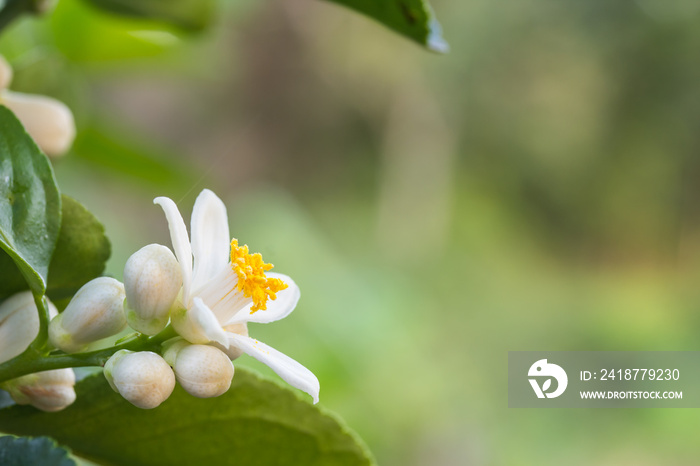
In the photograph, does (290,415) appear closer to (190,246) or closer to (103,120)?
(190,246)

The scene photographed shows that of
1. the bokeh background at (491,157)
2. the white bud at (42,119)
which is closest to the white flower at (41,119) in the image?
the white bud at (42,119)

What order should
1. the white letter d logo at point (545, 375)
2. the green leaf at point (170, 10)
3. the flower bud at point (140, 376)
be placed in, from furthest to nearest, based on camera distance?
1. the white letter d logo at point (545, 375)
2. the green leaf at point (170, 10)
3. the flower bud at point (140, 376)

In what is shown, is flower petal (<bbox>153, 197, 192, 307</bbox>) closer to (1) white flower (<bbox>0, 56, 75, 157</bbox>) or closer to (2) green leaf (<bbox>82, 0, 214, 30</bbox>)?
(1) white flower (<bbox>0, 56, 75, 157</bbox>)

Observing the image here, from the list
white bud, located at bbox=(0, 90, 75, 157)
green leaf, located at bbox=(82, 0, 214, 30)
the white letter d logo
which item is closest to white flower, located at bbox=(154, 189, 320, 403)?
white bud, located at bbox=(0, 90, 75, 157)

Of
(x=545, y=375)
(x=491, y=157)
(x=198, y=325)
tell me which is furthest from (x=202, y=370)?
(x=491, y=157)

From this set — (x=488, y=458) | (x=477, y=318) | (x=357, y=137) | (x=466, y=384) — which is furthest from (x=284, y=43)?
(x=488, y=458)

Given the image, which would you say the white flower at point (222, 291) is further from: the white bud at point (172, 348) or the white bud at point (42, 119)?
the white bud at point (42, 119)

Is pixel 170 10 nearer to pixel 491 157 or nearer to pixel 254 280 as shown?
pixel 254 280
